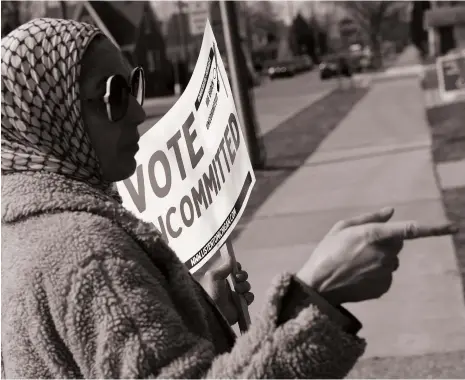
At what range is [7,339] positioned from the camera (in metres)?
1.57

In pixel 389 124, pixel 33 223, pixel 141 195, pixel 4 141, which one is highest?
pixel 4 141

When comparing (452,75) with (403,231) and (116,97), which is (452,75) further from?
(403,231)

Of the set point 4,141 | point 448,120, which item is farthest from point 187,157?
point 448,120

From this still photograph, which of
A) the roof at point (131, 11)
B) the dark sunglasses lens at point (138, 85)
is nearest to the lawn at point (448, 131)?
the dark sunglasses lens at point (138, 85)

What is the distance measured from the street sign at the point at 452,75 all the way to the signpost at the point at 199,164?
66.5 ft

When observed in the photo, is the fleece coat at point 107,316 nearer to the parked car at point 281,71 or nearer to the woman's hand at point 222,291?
the woman's hand at point 222,291

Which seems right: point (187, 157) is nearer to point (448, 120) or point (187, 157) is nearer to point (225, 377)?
point (225, 377)

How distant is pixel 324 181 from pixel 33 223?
1086cm

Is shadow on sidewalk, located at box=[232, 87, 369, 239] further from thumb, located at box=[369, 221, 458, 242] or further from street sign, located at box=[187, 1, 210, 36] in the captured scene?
thumb, located at box=[369, 221, 458, 242]

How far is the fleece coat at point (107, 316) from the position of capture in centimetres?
143

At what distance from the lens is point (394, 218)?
899cm

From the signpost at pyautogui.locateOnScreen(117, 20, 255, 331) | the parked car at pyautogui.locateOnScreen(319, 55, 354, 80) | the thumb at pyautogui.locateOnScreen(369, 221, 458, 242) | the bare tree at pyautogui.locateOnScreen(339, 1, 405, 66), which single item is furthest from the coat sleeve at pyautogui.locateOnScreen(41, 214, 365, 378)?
the bare tree at pyautogui.locateOnScreen(339, 1, 405, 66)

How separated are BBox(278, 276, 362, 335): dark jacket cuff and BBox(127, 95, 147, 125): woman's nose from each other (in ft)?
1.56

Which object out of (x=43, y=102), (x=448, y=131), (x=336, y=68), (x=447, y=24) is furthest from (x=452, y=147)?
(x=336, y=68)
